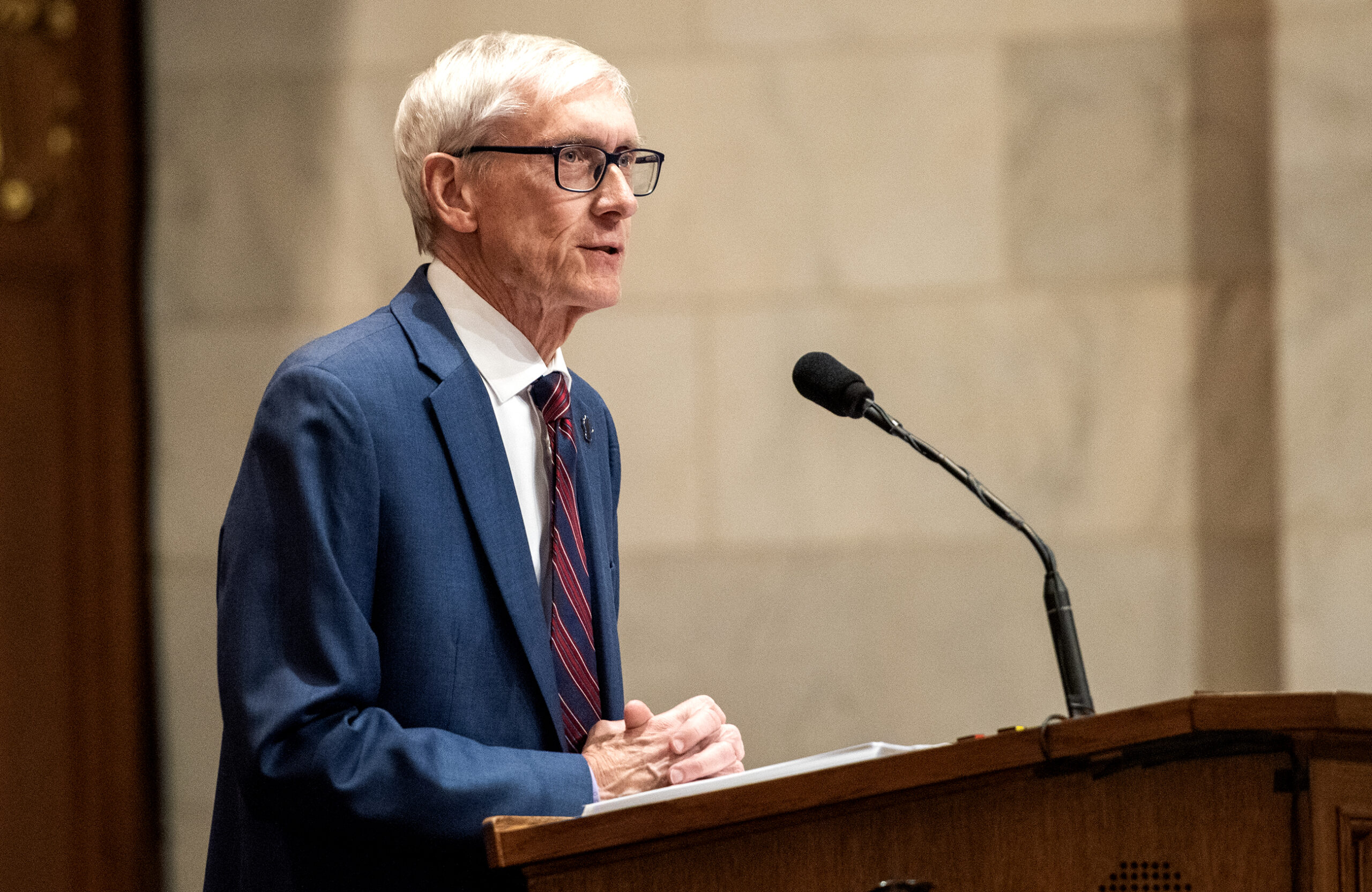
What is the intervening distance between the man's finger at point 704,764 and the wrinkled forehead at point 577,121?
0.91 meters

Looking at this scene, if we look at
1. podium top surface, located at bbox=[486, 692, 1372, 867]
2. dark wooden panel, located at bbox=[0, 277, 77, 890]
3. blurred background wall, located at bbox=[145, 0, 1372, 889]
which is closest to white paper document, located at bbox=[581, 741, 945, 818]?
podium top surface, located at bbox=[486, 692, 1372, 867]

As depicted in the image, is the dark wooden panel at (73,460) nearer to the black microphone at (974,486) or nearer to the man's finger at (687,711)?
the man's finger at (687,711)

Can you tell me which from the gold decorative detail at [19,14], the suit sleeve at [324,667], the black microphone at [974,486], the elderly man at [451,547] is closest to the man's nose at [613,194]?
the elderly man at [451,547]

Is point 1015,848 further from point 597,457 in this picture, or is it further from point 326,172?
point 326,172

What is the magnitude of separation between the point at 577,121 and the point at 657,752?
0.93 meters

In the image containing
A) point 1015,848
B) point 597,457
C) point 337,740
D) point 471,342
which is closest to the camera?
point 1015,848

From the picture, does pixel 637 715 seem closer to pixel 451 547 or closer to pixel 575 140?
pixel 451 547

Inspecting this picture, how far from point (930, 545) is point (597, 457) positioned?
1497 millimetres

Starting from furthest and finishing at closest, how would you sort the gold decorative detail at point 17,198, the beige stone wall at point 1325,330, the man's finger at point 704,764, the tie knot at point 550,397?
1. the gold decorative detail at point 17,198
2. the beige stone wall at point 1325,330
3. the tie knot at point 550,397
4. the man's finger at point 704,764

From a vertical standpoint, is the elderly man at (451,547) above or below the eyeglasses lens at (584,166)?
below

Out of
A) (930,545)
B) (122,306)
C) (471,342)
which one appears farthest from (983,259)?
(122,306)

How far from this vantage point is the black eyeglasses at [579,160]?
73.1 inches

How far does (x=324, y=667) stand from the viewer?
1.46 metres

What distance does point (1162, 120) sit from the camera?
10.8ft
